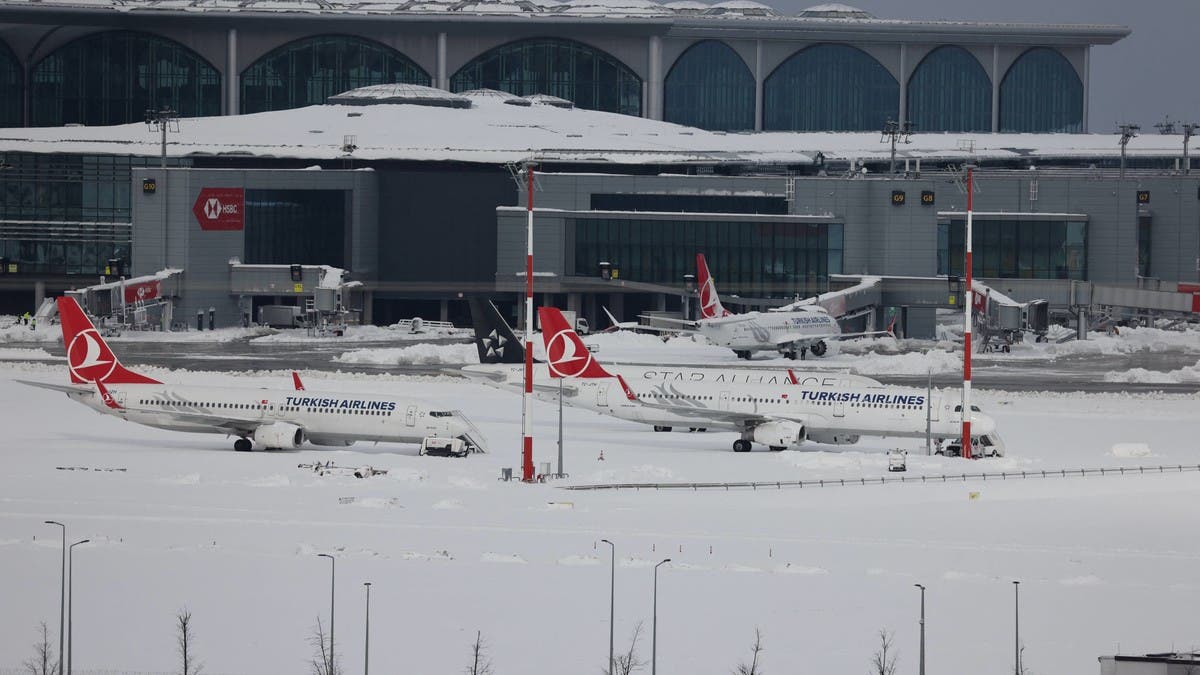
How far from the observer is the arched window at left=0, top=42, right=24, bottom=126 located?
196375 mm

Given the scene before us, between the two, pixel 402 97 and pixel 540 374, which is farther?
pixel 402 97

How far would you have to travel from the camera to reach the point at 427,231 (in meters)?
158

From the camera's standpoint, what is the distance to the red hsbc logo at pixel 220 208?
14738cm

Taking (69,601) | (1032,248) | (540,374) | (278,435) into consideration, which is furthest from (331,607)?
(1032,248)

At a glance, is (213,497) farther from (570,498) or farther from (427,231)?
(427,231)

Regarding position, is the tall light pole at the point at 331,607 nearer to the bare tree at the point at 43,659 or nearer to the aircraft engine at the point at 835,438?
the bare tree at the point at 43,659

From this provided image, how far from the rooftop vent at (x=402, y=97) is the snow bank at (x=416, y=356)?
58202 millimetres

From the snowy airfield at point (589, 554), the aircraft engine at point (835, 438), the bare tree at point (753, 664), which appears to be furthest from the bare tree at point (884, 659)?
the aircraft engine at point (835, 438)

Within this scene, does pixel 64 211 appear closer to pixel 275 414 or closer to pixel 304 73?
pixel 304 73

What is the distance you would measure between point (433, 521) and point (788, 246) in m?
93.5

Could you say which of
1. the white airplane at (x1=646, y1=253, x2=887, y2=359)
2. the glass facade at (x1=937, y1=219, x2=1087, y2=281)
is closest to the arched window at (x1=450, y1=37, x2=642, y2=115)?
the glass facade at (x1=937, y1=219, x2=1087, y2=281)

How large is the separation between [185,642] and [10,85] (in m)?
164

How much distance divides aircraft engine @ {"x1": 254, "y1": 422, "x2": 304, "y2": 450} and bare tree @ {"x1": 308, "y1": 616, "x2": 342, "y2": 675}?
97.3ft

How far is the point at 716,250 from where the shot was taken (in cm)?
15312
